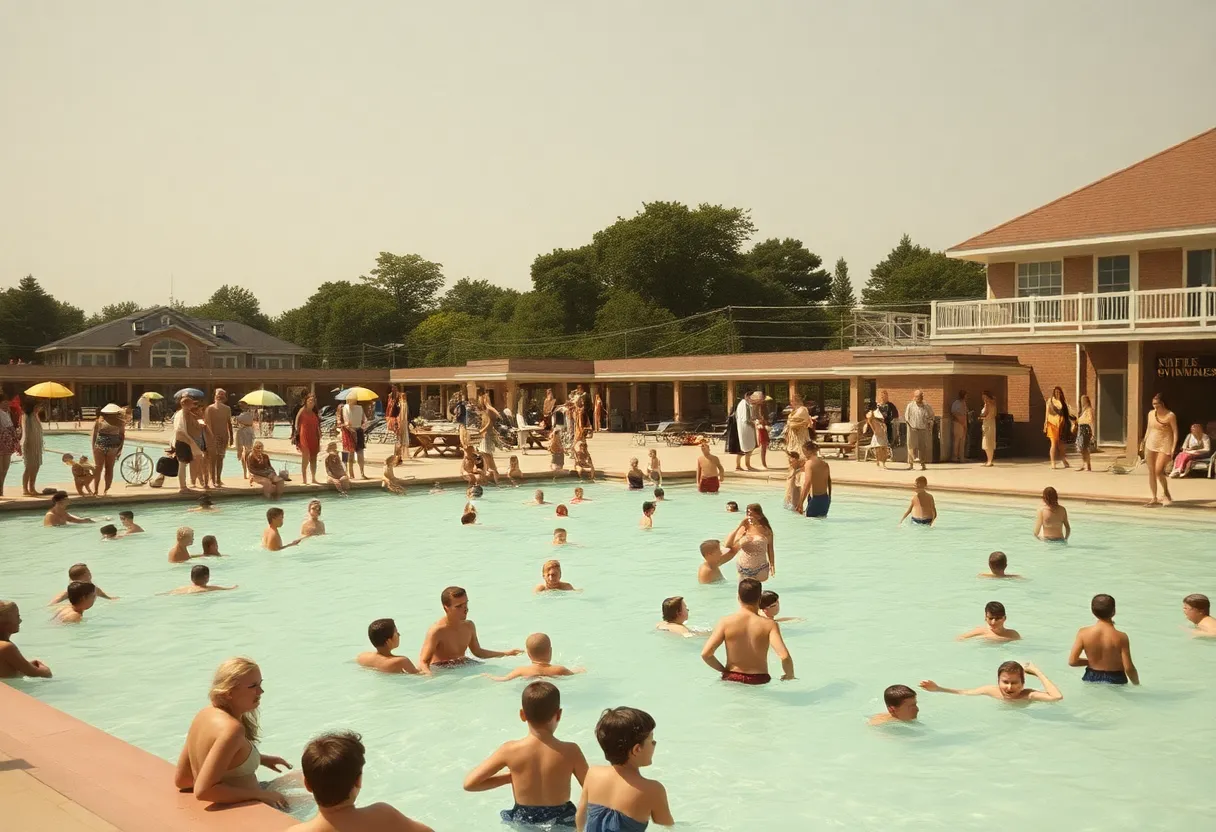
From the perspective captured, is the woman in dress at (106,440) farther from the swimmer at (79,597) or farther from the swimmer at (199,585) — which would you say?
the swimmer at (79,597)

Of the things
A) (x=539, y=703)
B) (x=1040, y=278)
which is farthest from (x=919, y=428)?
(x=539, y=703)

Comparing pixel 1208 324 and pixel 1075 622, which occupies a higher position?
pixel 1208 324

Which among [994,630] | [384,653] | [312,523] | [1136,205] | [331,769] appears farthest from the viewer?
[1136,205]

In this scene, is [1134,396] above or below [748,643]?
above

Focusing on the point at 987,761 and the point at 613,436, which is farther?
the point at 613,436

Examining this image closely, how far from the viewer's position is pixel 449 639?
796 cm

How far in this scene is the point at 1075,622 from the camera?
9.85 metres

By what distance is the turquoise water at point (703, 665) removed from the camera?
6105 mm

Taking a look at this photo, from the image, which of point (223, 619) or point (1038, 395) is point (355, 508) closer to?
point (223, 619)

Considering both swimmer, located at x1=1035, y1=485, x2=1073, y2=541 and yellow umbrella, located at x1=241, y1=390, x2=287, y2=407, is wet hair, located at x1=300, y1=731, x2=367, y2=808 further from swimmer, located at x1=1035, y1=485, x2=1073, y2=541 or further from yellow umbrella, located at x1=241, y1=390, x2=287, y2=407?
yellow umbrella, located at x1=241, y1=390, x2=287, y2=407

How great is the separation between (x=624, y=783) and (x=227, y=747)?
1726mm

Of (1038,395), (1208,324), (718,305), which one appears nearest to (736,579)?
(1208,324)

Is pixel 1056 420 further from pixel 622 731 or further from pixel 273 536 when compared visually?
pixel 622 731

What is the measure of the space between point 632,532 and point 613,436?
821 inches
